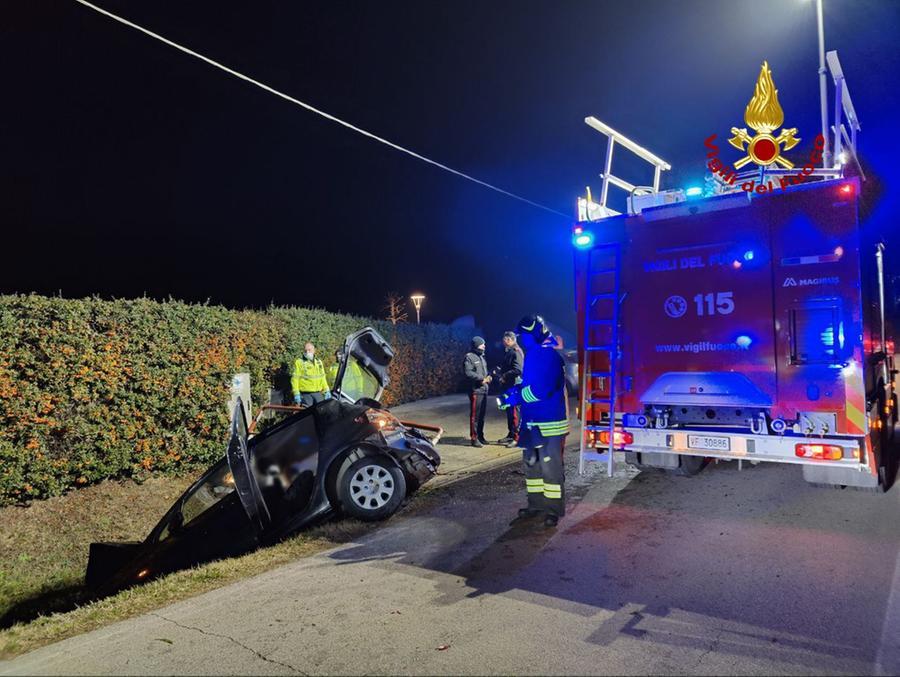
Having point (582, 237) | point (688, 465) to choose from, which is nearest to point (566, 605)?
point (688, 465)

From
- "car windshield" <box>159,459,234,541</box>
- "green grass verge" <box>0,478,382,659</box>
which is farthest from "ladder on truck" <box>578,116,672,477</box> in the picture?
"car windshield" <box>159,459,234,541</box>

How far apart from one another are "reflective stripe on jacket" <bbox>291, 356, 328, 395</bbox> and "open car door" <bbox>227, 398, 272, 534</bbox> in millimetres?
4700

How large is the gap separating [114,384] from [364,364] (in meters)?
2.88

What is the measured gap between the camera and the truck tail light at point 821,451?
472 cm

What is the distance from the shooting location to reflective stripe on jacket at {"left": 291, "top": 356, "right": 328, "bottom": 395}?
33.3ft

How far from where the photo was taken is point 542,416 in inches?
222

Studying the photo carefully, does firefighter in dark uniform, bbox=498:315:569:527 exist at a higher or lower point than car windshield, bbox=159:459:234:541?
higher

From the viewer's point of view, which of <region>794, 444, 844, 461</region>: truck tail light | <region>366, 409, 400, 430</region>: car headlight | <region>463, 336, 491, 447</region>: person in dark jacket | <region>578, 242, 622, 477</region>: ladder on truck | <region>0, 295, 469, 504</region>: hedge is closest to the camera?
<region>794, 444, 844, 461</region>: truck tail light

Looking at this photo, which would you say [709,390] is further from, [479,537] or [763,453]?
[479,537]

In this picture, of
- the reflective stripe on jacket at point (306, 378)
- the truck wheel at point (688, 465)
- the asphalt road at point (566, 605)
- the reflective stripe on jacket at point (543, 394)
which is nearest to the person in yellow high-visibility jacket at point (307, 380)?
the reflective stripe on jacket at point (306, 378)

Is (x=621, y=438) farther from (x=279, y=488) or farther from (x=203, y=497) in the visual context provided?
(x=203, y=497)

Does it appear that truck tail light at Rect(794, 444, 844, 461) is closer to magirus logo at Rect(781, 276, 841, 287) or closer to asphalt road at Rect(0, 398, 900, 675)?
asphalt road at Rect(0, 398, 900, 675)

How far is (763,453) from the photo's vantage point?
196 inches

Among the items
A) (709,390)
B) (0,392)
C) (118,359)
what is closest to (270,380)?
(118,359)
